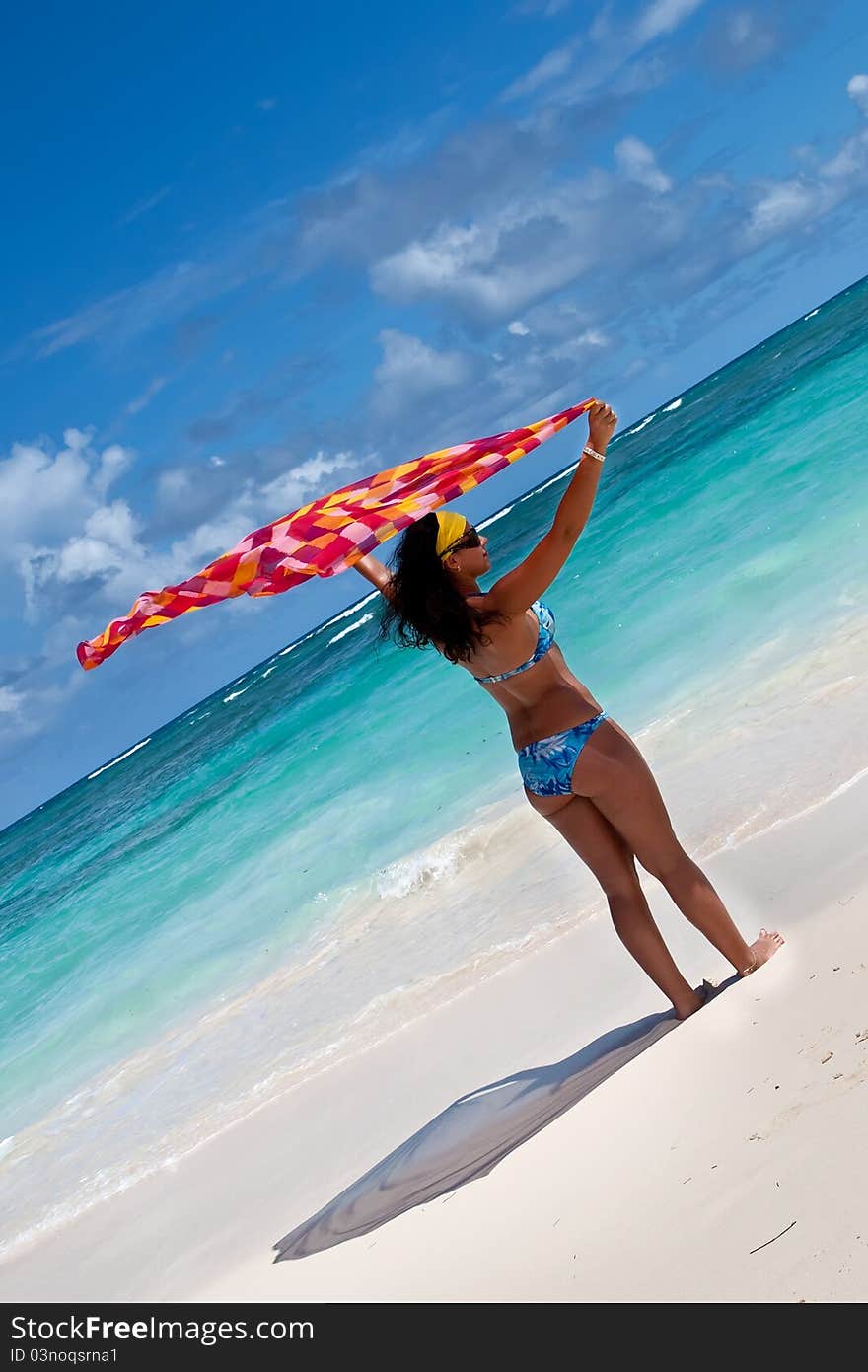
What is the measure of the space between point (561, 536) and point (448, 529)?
1.29ft

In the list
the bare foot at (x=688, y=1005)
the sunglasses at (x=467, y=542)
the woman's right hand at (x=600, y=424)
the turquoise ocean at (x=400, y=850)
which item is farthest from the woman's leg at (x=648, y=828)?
the turquoise ocean at (x=400, y=850)

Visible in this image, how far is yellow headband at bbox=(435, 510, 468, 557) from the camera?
358 cm

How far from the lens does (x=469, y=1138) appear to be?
12.7 feet

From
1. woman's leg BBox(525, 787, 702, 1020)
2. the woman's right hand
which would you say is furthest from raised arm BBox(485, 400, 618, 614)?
woman's leg BBox(525, 787, 702, 1020)

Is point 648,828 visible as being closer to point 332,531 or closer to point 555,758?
point 555,758

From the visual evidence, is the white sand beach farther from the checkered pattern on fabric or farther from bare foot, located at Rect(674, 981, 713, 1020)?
the checkered pattern on fabric

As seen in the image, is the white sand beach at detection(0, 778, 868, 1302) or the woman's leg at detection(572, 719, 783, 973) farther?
the woman's leg at detection(572, 719, 783, 973)

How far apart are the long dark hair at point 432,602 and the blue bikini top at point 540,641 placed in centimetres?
14

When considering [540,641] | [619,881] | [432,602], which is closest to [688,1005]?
[619,881]

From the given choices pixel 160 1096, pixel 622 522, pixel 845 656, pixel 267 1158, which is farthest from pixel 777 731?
pixel 622 522

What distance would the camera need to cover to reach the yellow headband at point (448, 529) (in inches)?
141

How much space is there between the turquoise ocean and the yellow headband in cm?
236

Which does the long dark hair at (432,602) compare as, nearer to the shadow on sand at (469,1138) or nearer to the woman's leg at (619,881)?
the woman's leg at (619,881)

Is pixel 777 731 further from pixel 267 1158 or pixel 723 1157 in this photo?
pixel 723 1157
